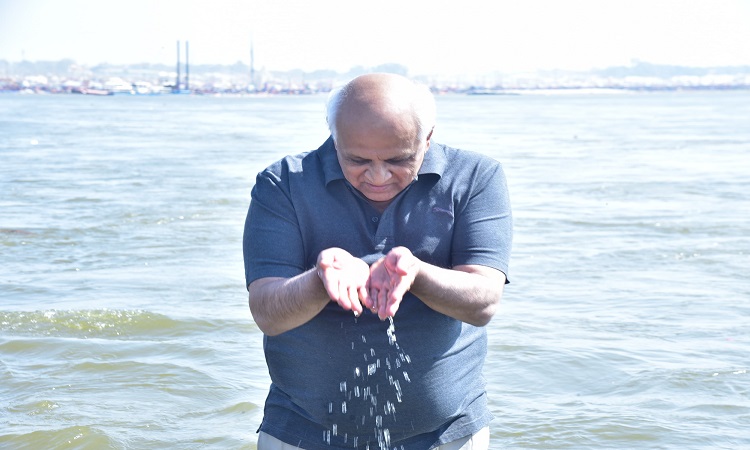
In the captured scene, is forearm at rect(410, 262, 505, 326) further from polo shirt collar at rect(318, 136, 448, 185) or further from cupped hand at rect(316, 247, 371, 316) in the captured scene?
polo shirt collar at rect(318, 136, 448, 185)

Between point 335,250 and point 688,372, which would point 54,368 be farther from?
point 335,250

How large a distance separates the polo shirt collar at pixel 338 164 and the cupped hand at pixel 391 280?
1.19ft

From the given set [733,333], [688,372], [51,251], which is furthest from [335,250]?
[51,251]

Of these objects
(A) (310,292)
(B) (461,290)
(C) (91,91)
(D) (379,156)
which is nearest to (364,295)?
(A) (310,292)

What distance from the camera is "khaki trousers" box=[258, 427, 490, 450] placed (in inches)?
131

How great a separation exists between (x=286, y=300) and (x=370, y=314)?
1.07 feet

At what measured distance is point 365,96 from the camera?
9.66 feet

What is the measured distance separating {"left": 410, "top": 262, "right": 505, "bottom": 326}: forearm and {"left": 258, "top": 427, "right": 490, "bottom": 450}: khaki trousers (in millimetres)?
438

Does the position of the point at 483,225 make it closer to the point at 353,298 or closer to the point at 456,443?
the point at 353,298

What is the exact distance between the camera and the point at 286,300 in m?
2.94

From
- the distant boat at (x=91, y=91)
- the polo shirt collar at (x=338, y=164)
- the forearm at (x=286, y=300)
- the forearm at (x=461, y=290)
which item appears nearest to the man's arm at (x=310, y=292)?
the forearm at (x=286, y=300)

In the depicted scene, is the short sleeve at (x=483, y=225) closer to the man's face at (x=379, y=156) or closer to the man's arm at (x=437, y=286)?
the man's arm at (x=437, y=286)

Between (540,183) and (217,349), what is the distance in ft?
44.9

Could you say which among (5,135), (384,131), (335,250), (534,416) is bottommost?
(5,135)
